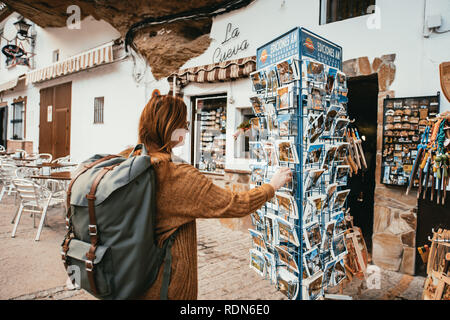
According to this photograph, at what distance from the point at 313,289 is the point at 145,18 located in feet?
21.8

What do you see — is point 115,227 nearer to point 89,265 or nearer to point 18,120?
point 89,265

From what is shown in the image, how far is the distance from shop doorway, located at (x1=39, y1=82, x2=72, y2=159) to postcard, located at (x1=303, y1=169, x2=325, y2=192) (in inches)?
373

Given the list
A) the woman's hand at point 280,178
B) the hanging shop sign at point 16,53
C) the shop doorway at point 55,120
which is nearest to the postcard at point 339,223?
the woman's hand at point 280,178

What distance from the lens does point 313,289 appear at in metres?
2.35

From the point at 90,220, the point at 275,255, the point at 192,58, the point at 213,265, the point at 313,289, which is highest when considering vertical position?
the point at 192,58

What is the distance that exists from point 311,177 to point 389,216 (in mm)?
1931

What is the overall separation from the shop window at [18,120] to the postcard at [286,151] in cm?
1373

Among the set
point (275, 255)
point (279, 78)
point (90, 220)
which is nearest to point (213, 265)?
point (275, 255)

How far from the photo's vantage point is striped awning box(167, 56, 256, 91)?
4785 mm

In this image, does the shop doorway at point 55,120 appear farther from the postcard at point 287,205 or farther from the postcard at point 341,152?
the postcard at point 341,152

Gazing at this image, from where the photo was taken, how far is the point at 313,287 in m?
2.35

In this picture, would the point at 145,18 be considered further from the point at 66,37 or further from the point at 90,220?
the point at 90,220

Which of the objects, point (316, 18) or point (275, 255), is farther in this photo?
point (316, 18)
